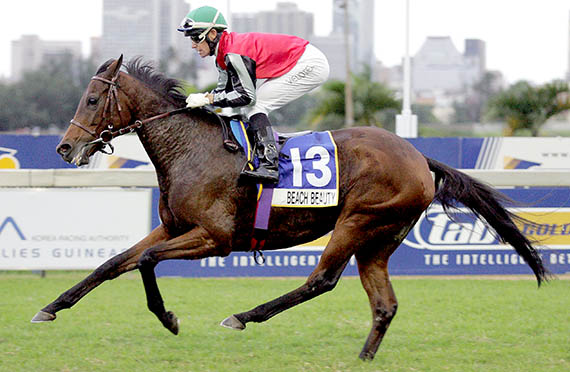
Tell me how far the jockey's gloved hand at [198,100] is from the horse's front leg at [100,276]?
32.3 inches

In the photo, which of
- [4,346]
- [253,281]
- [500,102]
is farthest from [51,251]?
[500,102]

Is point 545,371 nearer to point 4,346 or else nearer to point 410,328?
point 410,328

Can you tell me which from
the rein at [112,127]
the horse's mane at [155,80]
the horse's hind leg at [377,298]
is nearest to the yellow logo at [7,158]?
the horse's mane at [155,80]

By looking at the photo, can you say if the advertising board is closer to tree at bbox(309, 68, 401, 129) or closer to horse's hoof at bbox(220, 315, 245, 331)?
horse's hoof at bbox(220, 315, 245, 331)

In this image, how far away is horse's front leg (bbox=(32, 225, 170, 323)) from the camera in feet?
16.1

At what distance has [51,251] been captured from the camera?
8289 millimetres

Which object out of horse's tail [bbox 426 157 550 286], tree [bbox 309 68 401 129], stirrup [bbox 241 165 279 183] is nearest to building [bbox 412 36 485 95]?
tree [bbox 309 68 401 129]

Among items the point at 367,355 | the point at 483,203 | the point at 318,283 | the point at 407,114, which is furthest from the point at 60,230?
the point at 407,114

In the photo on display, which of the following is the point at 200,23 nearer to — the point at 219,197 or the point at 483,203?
the point at 219,197

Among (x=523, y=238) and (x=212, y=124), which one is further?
(x=523, y=238)

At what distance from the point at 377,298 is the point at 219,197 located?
124cm

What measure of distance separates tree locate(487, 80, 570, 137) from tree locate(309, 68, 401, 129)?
2.87 meters

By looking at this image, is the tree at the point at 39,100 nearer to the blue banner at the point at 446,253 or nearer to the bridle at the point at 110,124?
the blue banner at the point at 446,253

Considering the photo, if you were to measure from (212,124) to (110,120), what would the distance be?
65 cm
